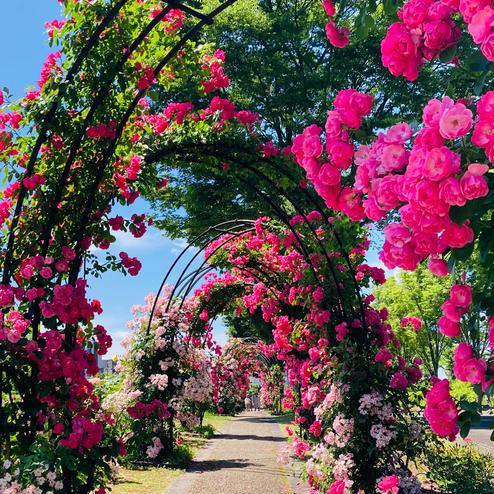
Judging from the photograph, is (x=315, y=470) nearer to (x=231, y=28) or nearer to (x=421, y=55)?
(x=421, y=55)

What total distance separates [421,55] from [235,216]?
1454 cm

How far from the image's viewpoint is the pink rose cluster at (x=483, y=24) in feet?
4.41

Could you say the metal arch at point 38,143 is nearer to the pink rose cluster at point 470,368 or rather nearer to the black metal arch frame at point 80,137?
the black metal arch frame at point 80,137

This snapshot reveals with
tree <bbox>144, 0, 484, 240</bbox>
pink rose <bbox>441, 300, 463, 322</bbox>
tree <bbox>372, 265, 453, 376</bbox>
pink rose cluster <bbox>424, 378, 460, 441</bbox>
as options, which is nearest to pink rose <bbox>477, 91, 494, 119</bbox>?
pink rose <bbox>441, 300, 463, 322</bbox>

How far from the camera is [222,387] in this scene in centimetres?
2373


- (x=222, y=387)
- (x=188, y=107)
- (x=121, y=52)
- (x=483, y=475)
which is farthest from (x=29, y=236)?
(x=222, y=387)

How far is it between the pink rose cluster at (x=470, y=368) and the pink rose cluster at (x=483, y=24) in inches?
38.2

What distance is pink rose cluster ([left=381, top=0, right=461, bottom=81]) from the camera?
5.61 ft

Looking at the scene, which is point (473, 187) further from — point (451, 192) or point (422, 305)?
point (422, 305)

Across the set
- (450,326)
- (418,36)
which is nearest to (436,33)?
(418,36)

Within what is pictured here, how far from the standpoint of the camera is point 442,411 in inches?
71.2

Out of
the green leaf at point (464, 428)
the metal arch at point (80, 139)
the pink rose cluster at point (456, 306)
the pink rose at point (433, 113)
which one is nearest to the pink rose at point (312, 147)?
the pink rose at point (433, 113)

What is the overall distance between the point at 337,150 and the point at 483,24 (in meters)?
0.60

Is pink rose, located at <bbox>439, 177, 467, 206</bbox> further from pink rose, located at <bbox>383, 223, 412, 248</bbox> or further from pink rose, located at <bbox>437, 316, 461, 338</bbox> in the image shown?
pink rose, located at <bbox>437, 316, 461, 338</bbox>
